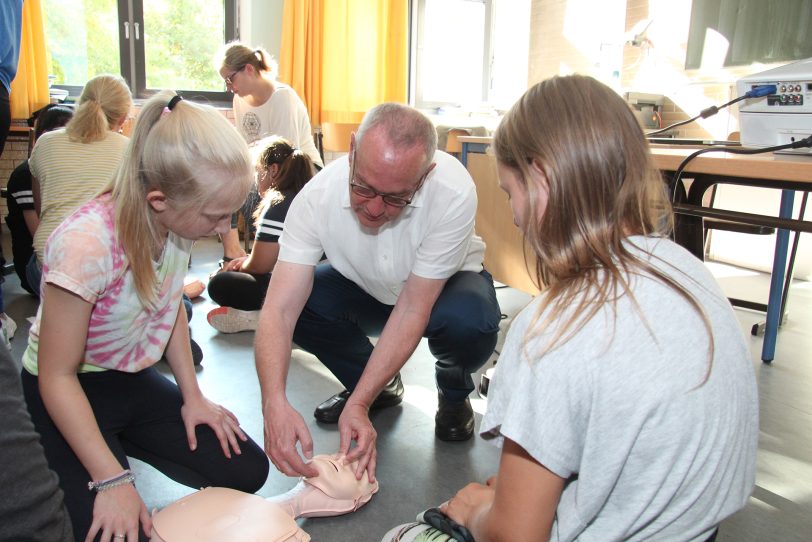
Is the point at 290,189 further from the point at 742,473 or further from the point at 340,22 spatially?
the point at 340,22

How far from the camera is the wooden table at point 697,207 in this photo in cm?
119

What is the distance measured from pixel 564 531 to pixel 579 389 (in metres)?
0.19

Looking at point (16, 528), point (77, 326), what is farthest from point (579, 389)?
point (77, 326)

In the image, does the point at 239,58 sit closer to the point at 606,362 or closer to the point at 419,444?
the point at 419,444

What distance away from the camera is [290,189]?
2.32 metres

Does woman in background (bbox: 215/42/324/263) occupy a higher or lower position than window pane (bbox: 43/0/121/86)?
lower

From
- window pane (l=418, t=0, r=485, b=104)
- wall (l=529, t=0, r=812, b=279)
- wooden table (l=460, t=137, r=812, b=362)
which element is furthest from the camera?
window pane (l=418, t=0, r=485, b=104)

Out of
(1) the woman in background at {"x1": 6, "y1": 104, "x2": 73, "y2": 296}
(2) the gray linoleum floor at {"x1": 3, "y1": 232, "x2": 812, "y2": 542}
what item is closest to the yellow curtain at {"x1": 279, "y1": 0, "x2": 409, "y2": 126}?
(1) the woman in background at {"x1": 6, "y1": 104, "x2": 73, "y2": 296}

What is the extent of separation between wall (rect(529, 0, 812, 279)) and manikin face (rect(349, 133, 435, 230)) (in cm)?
318

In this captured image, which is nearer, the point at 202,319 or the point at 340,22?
the point at 202,319

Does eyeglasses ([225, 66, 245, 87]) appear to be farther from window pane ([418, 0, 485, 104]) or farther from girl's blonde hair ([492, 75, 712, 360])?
girl's blonde hair ([492, 75, 712, 360])

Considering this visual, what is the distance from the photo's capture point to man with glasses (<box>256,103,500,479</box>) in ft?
4.30

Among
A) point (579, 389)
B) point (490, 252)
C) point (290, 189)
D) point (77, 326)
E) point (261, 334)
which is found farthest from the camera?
point (490, 252)

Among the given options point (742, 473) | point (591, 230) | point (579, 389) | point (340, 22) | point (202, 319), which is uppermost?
point (340, 22)
